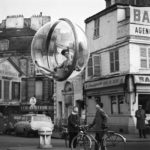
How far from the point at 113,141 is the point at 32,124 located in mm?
14118

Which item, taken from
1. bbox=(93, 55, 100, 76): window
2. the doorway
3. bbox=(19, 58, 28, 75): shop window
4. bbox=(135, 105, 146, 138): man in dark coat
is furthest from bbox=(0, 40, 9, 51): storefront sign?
bbox=(135, 105, 146, 138): man in dark coat

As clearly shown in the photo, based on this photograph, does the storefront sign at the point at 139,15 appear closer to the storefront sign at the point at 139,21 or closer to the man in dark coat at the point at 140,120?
the storefront sign at the point at 139,21

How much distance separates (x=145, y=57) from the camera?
91.1 feet

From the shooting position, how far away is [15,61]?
176ft

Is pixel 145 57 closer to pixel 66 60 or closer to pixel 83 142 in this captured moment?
pixel 83 142

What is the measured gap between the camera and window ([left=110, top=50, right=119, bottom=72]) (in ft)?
94.1

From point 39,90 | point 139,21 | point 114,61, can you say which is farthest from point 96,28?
point 39,90

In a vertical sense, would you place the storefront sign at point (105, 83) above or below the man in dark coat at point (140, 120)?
above

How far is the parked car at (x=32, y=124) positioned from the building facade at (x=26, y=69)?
71.8ft

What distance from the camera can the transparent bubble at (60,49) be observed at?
242 inches

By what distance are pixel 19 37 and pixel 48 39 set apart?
4958 centimetres

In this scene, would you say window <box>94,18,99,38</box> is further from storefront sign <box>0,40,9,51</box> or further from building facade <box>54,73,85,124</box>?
storefront sign <box>0,40,9,51</box>

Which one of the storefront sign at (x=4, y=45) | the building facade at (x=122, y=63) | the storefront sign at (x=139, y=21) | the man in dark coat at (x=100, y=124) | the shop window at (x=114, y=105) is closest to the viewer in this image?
the man in dark coat at (x=100, y=124)

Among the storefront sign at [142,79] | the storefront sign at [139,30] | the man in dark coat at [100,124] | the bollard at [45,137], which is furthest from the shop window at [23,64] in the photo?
the man in dark coat at [100,124]
